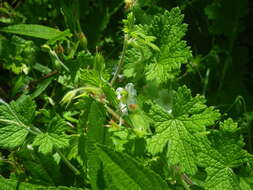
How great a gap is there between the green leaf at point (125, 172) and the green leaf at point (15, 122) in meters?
0.49

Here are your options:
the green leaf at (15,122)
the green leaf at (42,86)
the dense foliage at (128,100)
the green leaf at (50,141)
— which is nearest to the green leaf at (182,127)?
the dense foliage at (128,100)

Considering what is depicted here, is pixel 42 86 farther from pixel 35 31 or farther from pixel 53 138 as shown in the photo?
pixel 53 138

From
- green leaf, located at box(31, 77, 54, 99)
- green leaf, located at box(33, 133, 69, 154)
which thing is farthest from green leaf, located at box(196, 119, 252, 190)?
green leaf, located at box(31, 77, 54, 99)

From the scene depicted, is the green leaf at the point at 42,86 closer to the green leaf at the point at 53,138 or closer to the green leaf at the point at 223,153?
the green leaf at the point at 53,138

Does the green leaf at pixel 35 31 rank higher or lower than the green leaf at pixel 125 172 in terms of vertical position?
higher

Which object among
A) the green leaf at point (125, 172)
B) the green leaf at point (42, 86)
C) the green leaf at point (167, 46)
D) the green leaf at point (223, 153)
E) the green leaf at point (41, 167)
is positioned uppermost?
the green leaf at point (167, 46)

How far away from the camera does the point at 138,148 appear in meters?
1.51

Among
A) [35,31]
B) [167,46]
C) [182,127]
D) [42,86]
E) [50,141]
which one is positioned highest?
[35,31]

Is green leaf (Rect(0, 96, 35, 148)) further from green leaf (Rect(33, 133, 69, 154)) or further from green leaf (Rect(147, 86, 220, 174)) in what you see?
green leaf (Rect(147, 86, 220, 174))

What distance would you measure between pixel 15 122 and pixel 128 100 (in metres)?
0.44

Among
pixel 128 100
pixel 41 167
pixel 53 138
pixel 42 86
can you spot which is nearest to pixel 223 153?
pixel 128 100

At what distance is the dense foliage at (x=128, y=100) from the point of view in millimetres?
1376

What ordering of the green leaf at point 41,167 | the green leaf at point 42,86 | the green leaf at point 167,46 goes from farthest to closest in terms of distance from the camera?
1. the green leaf at point 42,86
2. the green leaf at point 41,167
3. the green leaf at point 167,46

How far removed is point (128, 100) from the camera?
5.28 ft
